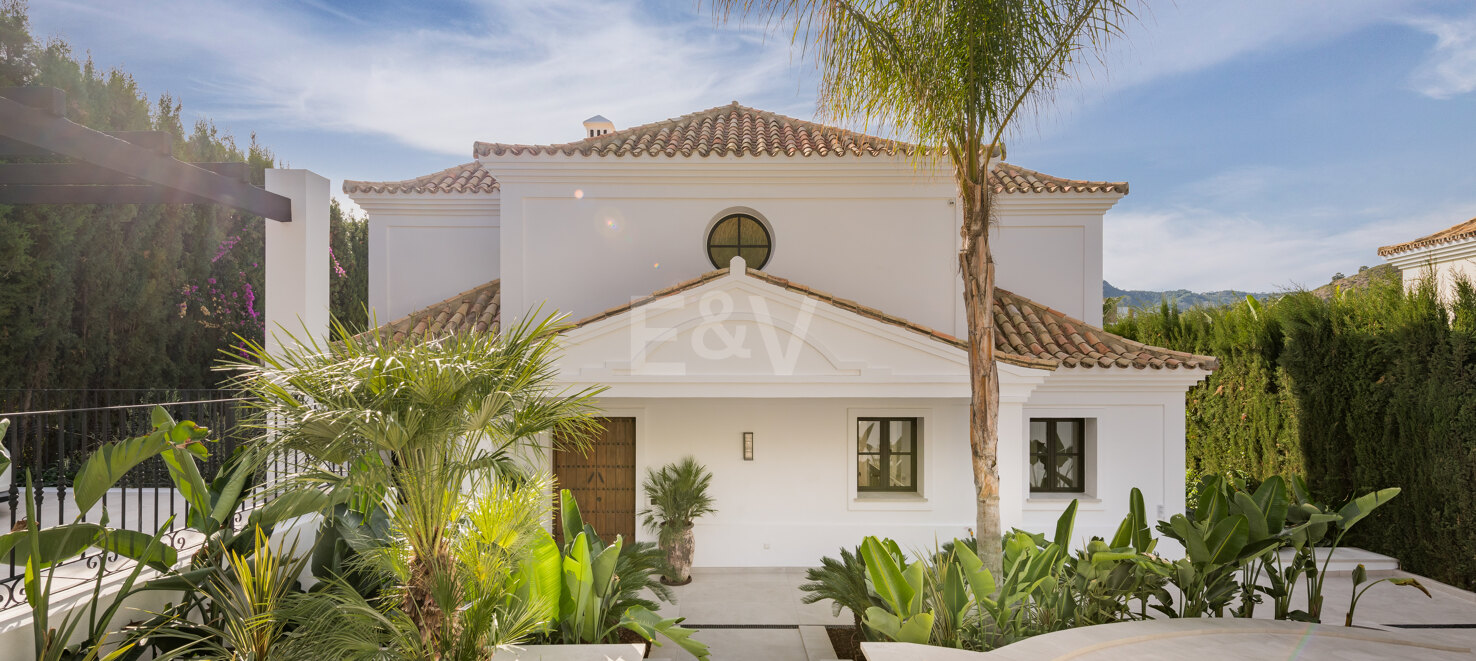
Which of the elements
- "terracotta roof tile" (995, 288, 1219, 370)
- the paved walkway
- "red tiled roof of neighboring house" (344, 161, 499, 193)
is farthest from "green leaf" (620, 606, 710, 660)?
"red tiled roof of neighboring house" (344, 161, 499, 193)

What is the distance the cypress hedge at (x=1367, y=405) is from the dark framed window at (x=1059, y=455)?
415 cm

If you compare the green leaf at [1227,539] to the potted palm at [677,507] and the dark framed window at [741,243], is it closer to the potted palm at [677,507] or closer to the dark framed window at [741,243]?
the potted palm at [677,507]

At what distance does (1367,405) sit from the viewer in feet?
37.4

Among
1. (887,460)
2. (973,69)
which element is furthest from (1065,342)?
(973,69)

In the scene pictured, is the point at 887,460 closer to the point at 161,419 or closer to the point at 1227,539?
the point at 1227,539

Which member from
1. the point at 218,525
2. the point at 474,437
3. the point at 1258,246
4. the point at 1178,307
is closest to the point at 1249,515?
the point at 474,437

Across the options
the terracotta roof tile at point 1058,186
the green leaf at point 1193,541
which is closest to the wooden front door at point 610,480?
the green leaf at point 1193,541

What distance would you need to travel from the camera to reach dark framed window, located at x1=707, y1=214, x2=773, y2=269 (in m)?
12.4

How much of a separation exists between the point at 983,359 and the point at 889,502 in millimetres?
5083

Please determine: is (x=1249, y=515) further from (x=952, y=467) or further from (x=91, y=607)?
(x=91, y=607)

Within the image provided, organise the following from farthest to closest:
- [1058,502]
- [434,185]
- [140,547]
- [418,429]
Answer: [434,185]
[1058,502]
[140,547]
[418,429]

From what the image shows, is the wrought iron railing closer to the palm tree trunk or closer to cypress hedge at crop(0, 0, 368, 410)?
cypress hedge at crop(0, 0, 368, 410)

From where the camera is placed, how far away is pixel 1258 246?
17891mm

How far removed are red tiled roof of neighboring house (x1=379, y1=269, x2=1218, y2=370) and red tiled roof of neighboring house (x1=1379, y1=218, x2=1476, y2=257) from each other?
31.6 ft
